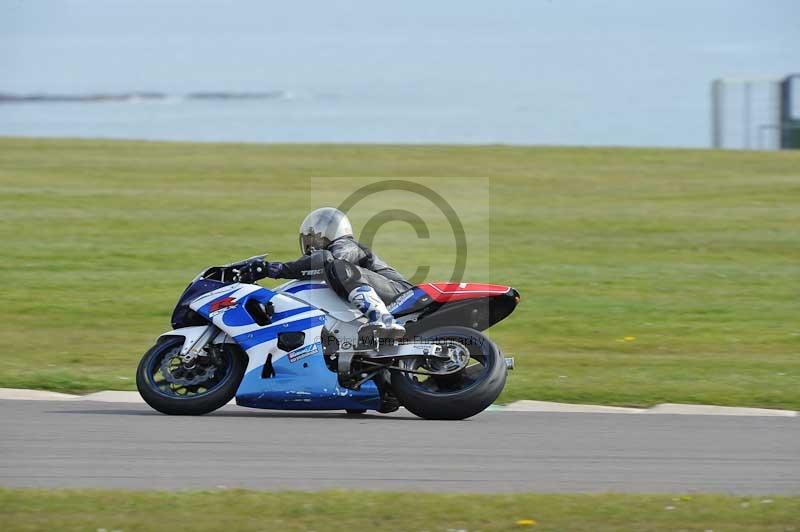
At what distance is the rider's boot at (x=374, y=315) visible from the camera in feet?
29.7

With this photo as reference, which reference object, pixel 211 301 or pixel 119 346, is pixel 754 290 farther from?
pixel 211 301

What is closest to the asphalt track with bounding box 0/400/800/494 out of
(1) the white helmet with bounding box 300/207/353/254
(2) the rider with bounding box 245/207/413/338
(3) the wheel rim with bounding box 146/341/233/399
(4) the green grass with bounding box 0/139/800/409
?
(3) the wheel rim with bounding box 146/341/233/399

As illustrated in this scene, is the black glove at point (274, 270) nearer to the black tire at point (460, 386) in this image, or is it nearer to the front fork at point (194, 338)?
the front fork at point (194, 338)

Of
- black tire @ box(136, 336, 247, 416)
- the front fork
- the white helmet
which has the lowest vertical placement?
black tire @ box(136, 336, 247, 416)

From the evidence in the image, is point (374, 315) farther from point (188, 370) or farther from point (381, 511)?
point (381, 511)

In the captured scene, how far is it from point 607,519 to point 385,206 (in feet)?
51.5

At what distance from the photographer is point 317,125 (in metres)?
41.1

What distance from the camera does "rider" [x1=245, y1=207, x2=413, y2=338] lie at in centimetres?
910

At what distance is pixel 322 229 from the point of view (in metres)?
9.40

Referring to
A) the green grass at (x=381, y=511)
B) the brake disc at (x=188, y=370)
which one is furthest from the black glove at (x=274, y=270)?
the green grass at (x=381, y=511)

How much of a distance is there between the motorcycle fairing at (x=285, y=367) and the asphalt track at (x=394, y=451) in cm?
16

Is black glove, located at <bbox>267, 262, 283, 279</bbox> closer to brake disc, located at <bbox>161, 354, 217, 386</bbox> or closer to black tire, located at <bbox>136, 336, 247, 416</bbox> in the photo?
black tire, located at <bbox>136, 336, 247, 416</bbox>

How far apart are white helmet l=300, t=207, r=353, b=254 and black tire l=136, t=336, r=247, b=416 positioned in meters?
0.92

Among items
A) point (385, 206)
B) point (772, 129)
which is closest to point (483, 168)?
point (385, 206)
